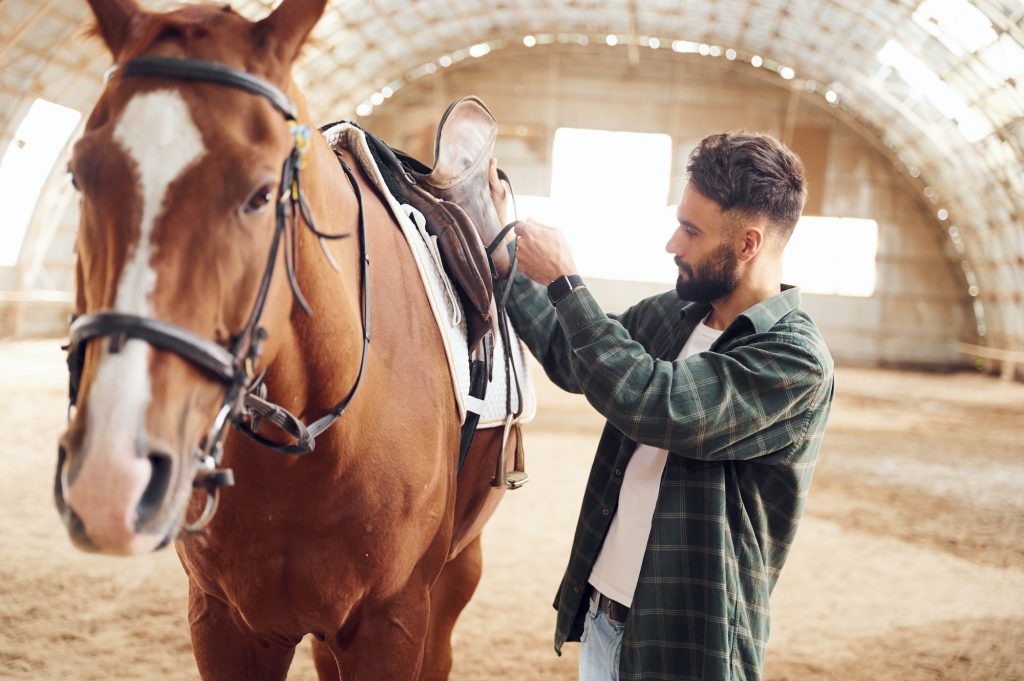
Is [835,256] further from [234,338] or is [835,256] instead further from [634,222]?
[234,338]

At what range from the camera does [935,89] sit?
16.3m

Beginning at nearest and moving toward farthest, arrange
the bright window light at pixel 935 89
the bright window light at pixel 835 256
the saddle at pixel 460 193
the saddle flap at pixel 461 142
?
the saddle at pixel 460 193
the saddle flap at pixel 461 142
the bright window light at pixel 935 89
the bright window light at pixel 835 256

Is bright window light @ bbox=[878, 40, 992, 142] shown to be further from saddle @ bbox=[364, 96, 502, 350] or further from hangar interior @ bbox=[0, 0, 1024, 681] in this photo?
saddle @ bbox=[364, 96, 502, 350]

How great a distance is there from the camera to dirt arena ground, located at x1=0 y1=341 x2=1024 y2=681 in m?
3.98

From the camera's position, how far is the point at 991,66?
13.8 meters

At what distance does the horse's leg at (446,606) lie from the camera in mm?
2949

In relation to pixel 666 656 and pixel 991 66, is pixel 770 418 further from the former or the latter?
pixel 991 66

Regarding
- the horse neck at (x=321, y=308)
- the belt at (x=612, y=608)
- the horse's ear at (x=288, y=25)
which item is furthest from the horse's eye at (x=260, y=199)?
the belt at (x=612, y=608)

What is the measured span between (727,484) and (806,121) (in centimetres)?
2066

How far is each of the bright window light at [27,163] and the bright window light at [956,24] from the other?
14.7 metres

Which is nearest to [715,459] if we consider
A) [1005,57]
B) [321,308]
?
[321,308]

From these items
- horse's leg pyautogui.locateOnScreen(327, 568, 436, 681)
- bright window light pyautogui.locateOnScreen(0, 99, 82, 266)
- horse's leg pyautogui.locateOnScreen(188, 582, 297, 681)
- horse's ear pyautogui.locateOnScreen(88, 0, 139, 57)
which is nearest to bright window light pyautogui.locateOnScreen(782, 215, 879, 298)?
bright window light pyautogui.locateOnScreen(0, 99, 82, 266)

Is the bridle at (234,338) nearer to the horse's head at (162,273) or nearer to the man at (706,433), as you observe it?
the horse's head at (162,273)

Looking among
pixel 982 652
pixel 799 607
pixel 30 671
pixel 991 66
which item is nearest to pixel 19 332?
pixel 30 671
